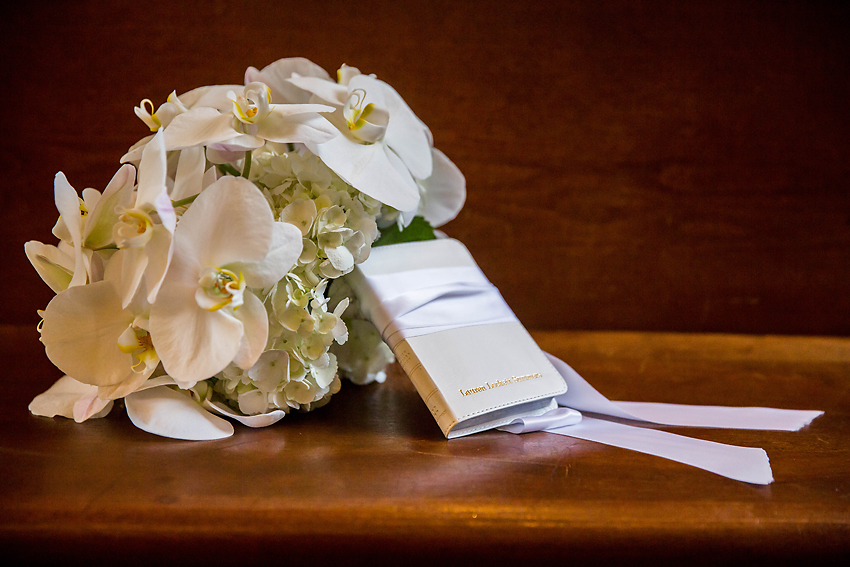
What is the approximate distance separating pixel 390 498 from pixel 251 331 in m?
0.17

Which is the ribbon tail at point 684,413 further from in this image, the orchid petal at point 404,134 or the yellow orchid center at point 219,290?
the yellow orchid center at point 219,290

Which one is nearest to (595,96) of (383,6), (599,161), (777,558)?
(599,161)

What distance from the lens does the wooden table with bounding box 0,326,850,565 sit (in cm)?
40

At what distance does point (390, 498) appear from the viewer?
0.44 meters

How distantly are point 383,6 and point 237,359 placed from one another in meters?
0.67

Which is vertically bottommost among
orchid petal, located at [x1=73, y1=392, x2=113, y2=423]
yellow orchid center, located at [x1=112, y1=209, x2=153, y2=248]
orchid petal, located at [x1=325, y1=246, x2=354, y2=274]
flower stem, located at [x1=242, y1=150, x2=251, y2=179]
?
orchid petal, located at [x1=73, y1=392, x2=113, y2=423]

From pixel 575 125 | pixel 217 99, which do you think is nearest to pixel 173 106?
pixel 217 99

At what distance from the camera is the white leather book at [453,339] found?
0.55 metres

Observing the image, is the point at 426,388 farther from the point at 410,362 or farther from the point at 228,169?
the point at 228,169

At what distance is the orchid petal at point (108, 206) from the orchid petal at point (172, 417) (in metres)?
0.15

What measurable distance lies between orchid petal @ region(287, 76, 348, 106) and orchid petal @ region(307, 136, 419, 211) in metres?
0.05

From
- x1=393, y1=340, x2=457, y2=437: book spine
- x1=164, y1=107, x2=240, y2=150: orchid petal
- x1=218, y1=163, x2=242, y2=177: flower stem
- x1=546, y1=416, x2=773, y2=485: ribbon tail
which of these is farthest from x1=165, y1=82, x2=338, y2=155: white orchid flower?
x1=546, y1=416, x2=773, y2=485: ribbon tail

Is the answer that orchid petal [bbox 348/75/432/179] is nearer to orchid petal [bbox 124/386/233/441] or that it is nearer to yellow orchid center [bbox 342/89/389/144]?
yellow orchid center [bbox 342/89/389/144]

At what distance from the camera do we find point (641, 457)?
20.6 inches
